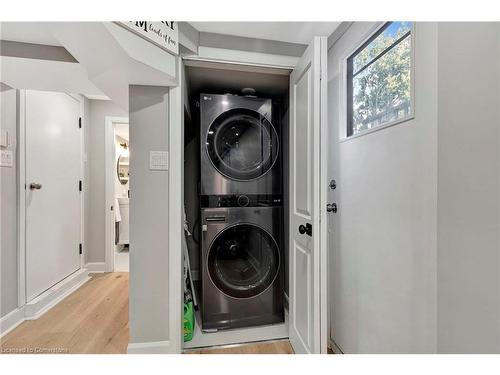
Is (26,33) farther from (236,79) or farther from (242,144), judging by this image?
(242,144)

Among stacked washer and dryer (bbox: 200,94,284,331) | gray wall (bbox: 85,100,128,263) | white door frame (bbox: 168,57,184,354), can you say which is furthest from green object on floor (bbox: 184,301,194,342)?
gray wall (bbox: 85,100,128,263)

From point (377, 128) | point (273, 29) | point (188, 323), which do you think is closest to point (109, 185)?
point (188, 323)

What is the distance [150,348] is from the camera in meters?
1.43

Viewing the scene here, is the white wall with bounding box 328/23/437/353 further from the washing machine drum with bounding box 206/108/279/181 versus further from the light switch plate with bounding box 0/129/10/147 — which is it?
the light switch plate with bounding box 0/129/10/147

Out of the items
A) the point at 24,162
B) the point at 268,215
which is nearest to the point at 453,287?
the point at 268,215

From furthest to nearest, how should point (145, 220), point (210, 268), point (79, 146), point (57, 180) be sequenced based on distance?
1. point (79, 146)
2. point (57, 180)
3. point (210, 268)
4. point (145, 220)

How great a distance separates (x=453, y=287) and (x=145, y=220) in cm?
158

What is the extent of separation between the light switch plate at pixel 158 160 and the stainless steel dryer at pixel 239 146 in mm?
384

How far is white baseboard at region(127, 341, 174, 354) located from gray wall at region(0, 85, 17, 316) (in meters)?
1.25

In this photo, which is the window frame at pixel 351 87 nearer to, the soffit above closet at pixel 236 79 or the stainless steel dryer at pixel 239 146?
the soffit above closet at pixel 236 79

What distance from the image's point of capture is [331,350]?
4.96 ft

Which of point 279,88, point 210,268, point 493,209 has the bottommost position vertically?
point 210,268

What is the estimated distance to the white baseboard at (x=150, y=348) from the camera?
141 cm
